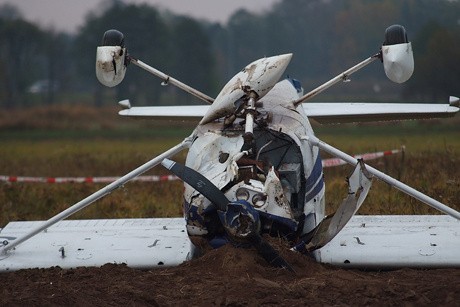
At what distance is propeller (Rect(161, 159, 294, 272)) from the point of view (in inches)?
337

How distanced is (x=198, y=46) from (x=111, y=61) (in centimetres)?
2154

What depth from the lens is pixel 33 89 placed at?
122 ft

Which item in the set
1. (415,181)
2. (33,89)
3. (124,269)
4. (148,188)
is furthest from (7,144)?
(124,269)

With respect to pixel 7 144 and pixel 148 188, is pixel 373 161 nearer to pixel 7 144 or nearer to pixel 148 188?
pixel 148 188

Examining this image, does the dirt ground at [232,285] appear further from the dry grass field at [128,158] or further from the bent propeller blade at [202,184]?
the dry grass field at [128,158]

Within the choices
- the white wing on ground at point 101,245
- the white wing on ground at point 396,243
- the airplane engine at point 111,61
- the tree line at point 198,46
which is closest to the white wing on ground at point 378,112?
the white wing on ground at point 396,243

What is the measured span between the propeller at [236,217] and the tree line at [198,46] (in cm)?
1646

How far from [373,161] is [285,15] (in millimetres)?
15777

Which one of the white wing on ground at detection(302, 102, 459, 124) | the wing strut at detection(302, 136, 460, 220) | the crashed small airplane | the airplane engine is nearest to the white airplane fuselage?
the crashed small airplane

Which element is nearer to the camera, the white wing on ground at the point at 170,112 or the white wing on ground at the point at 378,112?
the white wing on ground at the point at 378,112

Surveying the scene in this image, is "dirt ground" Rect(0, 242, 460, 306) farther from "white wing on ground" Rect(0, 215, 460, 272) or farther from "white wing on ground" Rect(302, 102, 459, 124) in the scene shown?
"white wing on ground" Rect(302, 102, 459, 124)

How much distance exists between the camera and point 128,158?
2320 cm

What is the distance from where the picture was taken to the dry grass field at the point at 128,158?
15.2 meters

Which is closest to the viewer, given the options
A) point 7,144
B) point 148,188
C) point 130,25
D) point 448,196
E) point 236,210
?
point 236,210
